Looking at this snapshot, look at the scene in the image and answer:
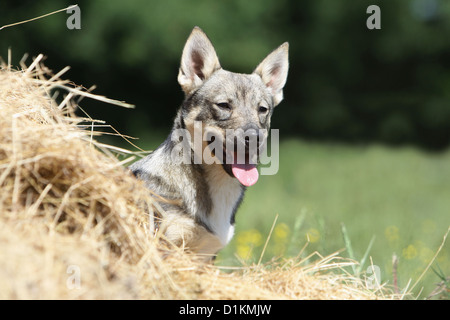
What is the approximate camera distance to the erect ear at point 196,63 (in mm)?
4445

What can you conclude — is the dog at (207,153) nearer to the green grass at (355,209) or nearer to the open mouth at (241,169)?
the open mouth at (241,169)

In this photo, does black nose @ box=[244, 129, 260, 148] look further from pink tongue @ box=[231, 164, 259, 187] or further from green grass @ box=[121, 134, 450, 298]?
green grass @ box=[121, 134, 450, 298]

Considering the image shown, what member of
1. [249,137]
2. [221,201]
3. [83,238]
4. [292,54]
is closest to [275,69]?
[249,137]

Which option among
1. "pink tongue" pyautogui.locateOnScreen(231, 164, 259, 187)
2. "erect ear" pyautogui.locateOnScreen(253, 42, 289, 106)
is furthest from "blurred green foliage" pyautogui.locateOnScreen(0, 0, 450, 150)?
"pink tongue" pyautogui.locateOnScreen(231, 164, 259, 187)

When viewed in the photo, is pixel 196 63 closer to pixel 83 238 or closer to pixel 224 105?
pixel 224 105

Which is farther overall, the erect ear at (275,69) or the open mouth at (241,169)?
the erect ear at (275,69)

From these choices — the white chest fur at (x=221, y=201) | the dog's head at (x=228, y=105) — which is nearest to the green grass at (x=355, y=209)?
the white chest fur at (x=221, y=201)

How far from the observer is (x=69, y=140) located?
264 centimetres

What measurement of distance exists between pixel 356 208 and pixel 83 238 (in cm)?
633

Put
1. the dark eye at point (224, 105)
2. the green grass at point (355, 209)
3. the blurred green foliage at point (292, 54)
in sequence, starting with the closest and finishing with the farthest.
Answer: the dark eye at point (224, 105) < the green grass at point (355, 209) < the blurred green foliage at point (292, 54)

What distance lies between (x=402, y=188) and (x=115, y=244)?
819 cm

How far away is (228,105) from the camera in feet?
14.2

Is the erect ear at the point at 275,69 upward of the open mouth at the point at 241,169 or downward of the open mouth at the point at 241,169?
upward
